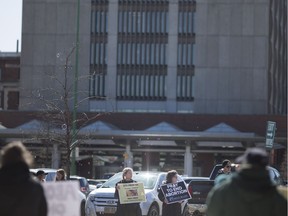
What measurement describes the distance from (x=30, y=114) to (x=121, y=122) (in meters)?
8.22

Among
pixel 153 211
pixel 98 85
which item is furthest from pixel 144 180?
pixel 98 85

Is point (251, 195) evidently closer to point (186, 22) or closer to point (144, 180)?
point (144, 180)

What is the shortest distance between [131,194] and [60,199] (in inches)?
370

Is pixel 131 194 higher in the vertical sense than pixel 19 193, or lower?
lower

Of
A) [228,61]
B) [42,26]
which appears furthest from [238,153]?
[42,26]

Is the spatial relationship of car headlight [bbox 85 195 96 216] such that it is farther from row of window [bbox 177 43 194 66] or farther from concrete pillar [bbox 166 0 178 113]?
row of window [bbox 177 43 194 66]

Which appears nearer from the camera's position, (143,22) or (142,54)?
(142,54)

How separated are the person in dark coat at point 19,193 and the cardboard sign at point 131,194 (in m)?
10.1

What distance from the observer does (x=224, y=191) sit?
23.3ft

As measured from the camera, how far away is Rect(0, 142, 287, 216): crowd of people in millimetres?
7055

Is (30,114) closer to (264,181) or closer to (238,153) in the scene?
(238,153)

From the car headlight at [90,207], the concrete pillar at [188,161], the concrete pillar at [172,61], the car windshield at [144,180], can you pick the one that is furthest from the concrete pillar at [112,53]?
the car headlight at [90,207]

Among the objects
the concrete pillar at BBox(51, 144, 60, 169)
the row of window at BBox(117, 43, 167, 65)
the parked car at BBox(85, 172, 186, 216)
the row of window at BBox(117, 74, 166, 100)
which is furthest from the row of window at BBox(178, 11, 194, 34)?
Answer: the parked car at BBox(85, 172, 186, 216)

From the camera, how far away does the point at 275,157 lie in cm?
6500
